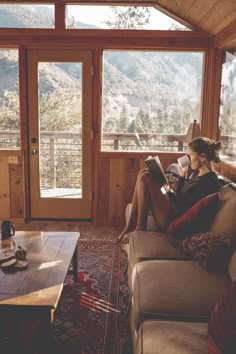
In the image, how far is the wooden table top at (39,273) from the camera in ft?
5.79

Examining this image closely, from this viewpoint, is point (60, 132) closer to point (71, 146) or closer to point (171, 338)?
point (71, 146)

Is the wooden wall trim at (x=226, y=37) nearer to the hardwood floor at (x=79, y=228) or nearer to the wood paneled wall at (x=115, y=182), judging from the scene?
the wood paneled wall at (x=115, y=182)

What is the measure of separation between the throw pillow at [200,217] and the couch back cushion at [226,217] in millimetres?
47

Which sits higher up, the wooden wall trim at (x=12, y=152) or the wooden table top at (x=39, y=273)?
the wooden wall trim at (x=12, y=152)

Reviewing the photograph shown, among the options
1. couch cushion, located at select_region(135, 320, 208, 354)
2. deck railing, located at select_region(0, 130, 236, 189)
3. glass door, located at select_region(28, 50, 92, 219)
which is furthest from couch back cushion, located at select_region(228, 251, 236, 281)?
glass door, located at select_region(28, 50, 92, 219)

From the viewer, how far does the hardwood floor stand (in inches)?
163

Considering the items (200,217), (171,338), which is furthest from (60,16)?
(171,338)

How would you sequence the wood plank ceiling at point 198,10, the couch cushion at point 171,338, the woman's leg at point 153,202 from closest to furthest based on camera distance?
the couch cushion at point 171,338
the woman's leg at point 153,202
the wood plank ceiling at point 198,10

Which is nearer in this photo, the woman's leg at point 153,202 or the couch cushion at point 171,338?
the couch cushion at point 171,338

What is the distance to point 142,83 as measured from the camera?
4.49m

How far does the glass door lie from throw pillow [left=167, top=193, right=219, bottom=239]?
2202 mm

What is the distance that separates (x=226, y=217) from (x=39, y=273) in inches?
46.8

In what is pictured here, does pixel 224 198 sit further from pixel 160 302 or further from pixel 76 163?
pixel 76 163

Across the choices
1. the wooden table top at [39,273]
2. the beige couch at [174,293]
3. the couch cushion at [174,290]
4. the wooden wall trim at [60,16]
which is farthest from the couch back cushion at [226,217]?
the wooden wall trim at [60,16]
